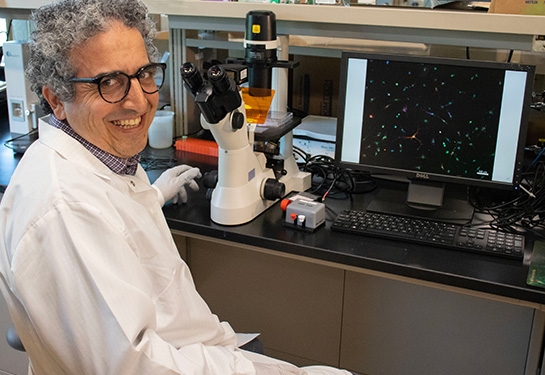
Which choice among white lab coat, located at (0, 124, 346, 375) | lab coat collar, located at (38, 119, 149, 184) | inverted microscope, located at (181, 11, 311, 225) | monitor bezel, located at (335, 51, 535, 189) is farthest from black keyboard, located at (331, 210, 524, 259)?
lab coat collar, located at (38, 119, 149, 184)

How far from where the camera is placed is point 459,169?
182 centimetres

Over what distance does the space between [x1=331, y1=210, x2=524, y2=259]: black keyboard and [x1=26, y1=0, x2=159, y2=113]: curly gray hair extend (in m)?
0.86

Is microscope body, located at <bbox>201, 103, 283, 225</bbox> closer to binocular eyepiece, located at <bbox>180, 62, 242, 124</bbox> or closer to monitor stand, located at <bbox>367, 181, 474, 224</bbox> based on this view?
binocular eyepiece, located at <bbox>180, 62, 242, 124</bbox>

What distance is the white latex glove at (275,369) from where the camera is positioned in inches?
55.9

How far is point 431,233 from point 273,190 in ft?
1.58

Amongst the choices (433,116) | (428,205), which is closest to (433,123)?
(433,116)

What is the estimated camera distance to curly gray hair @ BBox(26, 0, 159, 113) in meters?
1.22

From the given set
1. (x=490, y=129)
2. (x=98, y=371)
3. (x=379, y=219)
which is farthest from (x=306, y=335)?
(x=98, y=371)

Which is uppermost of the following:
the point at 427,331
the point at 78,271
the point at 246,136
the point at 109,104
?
the point at 109,104

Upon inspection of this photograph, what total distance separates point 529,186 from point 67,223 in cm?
146

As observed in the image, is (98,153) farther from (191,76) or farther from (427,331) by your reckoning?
(427,331)

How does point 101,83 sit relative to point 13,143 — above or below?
above

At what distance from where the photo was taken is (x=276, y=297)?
7.11ft

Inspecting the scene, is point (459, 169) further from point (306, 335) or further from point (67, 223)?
point (67, 223)
